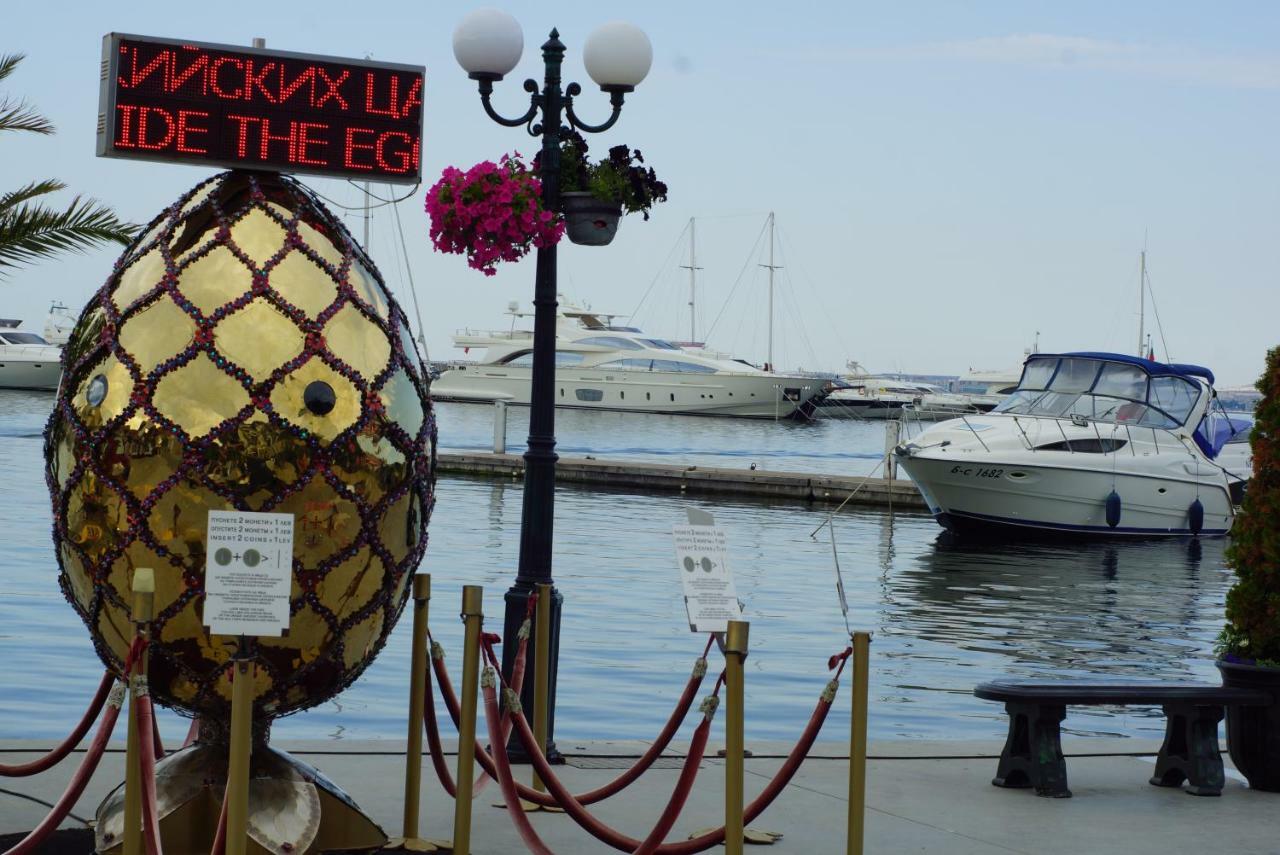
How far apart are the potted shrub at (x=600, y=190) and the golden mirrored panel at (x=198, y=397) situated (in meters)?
3.89

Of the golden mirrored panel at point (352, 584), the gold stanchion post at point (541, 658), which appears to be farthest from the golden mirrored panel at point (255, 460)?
the gold stanchion post at point (541, 658)

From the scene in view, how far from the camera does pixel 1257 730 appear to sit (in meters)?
8.20

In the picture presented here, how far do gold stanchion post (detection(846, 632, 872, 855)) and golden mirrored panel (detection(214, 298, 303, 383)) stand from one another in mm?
2133

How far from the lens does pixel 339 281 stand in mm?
5883

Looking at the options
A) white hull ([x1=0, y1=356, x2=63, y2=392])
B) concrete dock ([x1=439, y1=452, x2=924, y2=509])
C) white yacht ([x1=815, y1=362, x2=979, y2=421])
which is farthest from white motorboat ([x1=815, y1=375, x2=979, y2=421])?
concrete dock ([x1=439, y1=452, x2=924, y2=509])

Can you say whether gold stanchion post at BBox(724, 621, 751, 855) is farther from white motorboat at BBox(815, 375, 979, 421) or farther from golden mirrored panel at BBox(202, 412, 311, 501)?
white motorboat at BBox(815, 375, 979, 421)

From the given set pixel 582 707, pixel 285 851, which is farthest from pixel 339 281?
pixel 582 707

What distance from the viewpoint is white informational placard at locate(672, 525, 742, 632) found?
613 centimetres

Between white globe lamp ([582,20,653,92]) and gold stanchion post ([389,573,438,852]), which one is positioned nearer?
gold stanchion post ([389,573,438,852])

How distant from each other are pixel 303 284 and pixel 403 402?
1.72 ft

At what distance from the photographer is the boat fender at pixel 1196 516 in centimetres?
3094

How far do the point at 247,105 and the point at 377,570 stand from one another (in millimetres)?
1670

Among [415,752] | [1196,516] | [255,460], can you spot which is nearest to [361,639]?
[255,460]

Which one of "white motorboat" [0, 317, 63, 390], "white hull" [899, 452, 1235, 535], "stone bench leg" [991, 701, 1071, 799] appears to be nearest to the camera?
"stone bench leg" [991, 701, 1071, 799]
